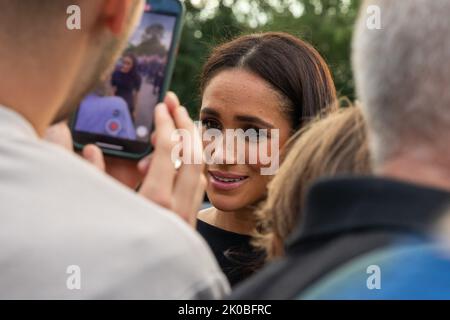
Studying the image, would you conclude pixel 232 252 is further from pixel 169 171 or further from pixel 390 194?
pixel 390 194

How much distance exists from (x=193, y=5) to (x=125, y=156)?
2106 centimetres

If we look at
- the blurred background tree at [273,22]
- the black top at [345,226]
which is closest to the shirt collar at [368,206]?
the black top at [345,226]

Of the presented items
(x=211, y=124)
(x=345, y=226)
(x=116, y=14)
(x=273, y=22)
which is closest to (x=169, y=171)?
(x=116, y=14)

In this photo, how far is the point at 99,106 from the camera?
6.82ft

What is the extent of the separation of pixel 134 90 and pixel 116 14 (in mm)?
457

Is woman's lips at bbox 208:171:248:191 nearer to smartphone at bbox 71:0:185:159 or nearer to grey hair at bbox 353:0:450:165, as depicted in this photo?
smartphone at bbox 71:0:185:159

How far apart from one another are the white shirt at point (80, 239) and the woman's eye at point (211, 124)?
1.83 metres

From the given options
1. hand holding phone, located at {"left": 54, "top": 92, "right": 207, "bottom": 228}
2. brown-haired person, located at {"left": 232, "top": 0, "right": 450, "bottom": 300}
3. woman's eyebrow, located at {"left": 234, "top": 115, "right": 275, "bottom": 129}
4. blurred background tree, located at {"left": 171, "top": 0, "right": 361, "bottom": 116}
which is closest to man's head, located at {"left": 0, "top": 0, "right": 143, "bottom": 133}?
hand holding phone, located at {"left": 54, "top": 92, "right": 207, "bottom": 228}

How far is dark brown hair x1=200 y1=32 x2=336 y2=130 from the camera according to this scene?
10.9 feet

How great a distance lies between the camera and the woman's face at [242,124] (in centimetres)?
324

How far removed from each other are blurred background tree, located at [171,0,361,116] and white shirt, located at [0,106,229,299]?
18194 millimetres

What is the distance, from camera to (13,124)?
59.2 inches
